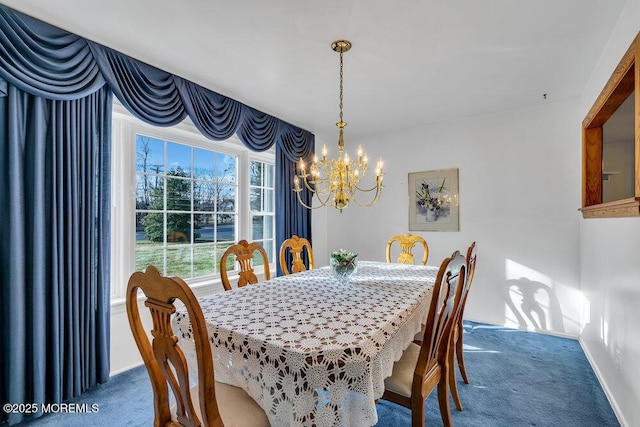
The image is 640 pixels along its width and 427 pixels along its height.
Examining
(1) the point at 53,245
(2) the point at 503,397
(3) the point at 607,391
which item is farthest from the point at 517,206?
(1) the point at 53,245

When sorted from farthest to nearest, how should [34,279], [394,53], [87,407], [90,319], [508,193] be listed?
[508,193] → [394,53] → [90,319] → [87,407] → [34,279]

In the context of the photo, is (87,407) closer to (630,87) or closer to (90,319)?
(90,319)

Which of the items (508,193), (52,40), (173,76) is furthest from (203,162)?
(508,193)

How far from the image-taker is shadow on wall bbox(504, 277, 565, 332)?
3217 mm

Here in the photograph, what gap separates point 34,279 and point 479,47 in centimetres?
329

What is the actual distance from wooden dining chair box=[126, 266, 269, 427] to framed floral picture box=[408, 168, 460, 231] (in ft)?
10.5

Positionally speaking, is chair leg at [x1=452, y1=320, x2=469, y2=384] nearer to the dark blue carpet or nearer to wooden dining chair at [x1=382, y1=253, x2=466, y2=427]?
the dark blue carpet

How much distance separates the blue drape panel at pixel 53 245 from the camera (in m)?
1.78

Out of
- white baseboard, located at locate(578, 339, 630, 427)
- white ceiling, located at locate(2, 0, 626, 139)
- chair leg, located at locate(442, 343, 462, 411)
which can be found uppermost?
white ceiling, located at locate(2, 0, 626, 139)

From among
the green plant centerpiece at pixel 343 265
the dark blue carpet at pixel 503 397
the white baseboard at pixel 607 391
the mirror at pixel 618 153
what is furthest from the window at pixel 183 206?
the mirror at pixel 618 153

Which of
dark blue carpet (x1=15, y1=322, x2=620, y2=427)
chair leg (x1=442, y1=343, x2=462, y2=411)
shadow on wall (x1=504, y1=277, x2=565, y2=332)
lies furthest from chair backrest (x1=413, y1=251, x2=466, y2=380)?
shadow on wall (x1=504, y1=277, x2=565, y2=332)

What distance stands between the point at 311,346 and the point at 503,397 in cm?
180

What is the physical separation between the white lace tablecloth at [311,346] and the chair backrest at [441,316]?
12 centimetres

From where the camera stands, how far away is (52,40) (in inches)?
74.4
